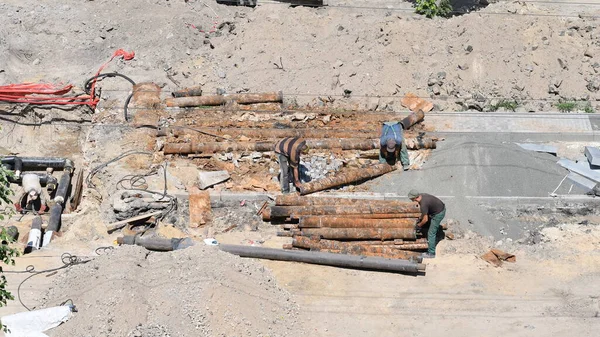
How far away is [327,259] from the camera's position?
13883 mm

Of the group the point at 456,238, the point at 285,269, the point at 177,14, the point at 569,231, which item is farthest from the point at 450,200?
the point at 177,14

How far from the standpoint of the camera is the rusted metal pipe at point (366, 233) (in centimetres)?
1443

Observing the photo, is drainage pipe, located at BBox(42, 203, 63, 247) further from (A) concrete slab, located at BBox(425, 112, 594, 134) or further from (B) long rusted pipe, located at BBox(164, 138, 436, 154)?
(A) concrete slab, located at BBox(425, 112, 594, 134)

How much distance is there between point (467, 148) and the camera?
16609 millimetres

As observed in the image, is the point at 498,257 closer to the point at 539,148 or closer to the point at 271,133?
the point at 539,148

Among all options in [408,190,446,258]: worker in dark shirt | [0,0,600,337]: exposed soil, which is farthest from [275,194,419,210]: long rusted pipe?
[408,190,446,258]: worker in dark shirt

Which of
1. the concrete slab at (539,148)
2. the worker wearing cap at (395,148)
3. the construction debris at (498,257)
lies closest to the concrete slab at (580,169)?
the concrete slab at (539,148)

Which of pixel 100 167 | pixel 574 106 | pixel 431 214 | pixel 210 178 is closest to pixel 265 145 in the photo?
pixel 210 178

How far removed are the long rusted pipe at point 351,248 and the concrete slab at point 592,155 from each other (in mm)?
5344

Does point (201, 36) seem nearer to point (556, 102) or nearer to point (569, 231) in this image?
point (556, 102)

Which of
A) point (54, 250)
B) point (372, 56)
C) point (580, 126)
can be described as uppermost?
point (372, 56)

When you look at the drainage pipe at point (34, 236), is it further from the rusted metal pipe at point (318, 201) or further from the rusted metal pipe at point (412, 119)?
the rusted metal pipe at point (412, 119)

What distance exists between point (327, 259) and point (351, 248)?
61cm

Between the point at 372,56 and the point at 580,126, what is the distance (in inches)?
224
